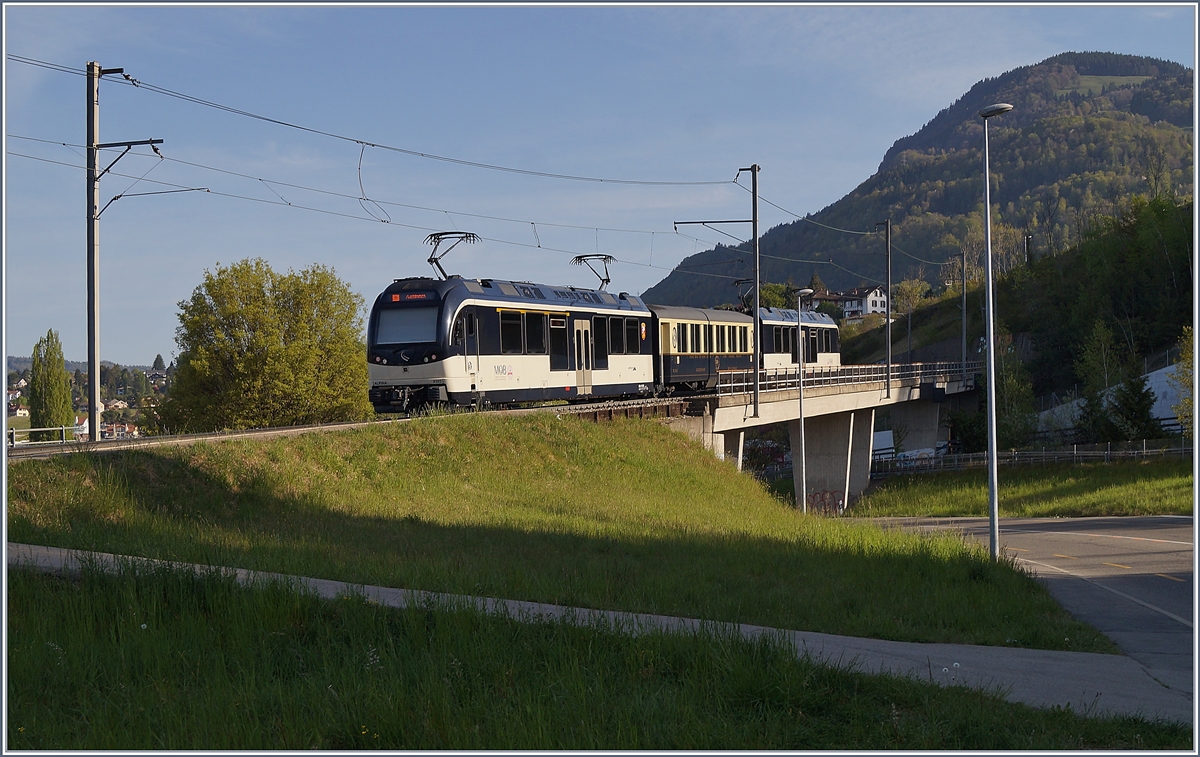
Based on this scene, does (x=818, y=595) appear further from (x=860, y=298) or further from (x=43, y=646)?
(x=860, y=298)

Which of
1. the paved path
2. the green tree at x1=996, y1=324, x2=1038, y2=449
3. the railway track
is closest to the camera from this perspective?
the paved path

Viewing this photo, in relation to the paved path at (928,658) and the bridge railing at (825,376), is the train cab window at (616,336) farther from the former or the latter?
the paved path at (928,658)

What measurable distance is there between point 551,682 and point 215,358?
45.7 m

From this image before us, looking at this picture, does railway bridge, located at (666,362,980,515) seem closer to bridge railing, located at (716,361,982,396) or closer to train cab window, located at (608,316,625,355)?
bridge railing, located at (716,361,982,396)

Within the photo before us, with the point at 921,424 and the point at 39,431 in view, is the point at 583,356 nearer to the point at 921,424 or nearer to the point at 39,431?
the point at 39,431

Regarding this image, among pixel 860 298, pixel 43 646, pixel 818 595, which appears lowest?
pixel 818 595

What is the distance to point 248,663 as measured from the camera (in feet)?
25.8

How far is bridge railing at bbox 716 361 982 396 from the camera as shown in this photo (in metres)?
41.8

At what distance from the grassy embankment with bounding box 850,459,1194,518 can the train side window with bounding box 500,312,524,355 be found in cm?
2471

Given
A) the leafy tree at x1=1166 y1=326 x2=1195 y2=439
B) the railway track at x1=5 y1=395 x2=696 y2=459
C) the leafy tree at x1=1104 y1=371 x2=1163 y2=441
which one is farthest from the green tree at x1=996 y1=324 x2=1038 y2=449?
the railway track at x1=5 y1=395 x2=696 y2=459

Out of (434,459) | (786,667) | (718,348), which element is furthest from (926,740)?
(718,348)

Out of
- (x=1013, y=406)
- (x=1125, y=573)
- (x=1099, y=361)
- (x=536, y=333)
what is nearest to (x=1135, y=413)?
(x=1013, y=406)

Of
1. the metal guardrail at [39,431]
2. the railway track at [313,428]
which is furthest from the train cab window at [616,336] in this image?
the metal guardrail at [39,431]

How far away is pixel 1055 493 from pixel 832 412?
37.8ft
